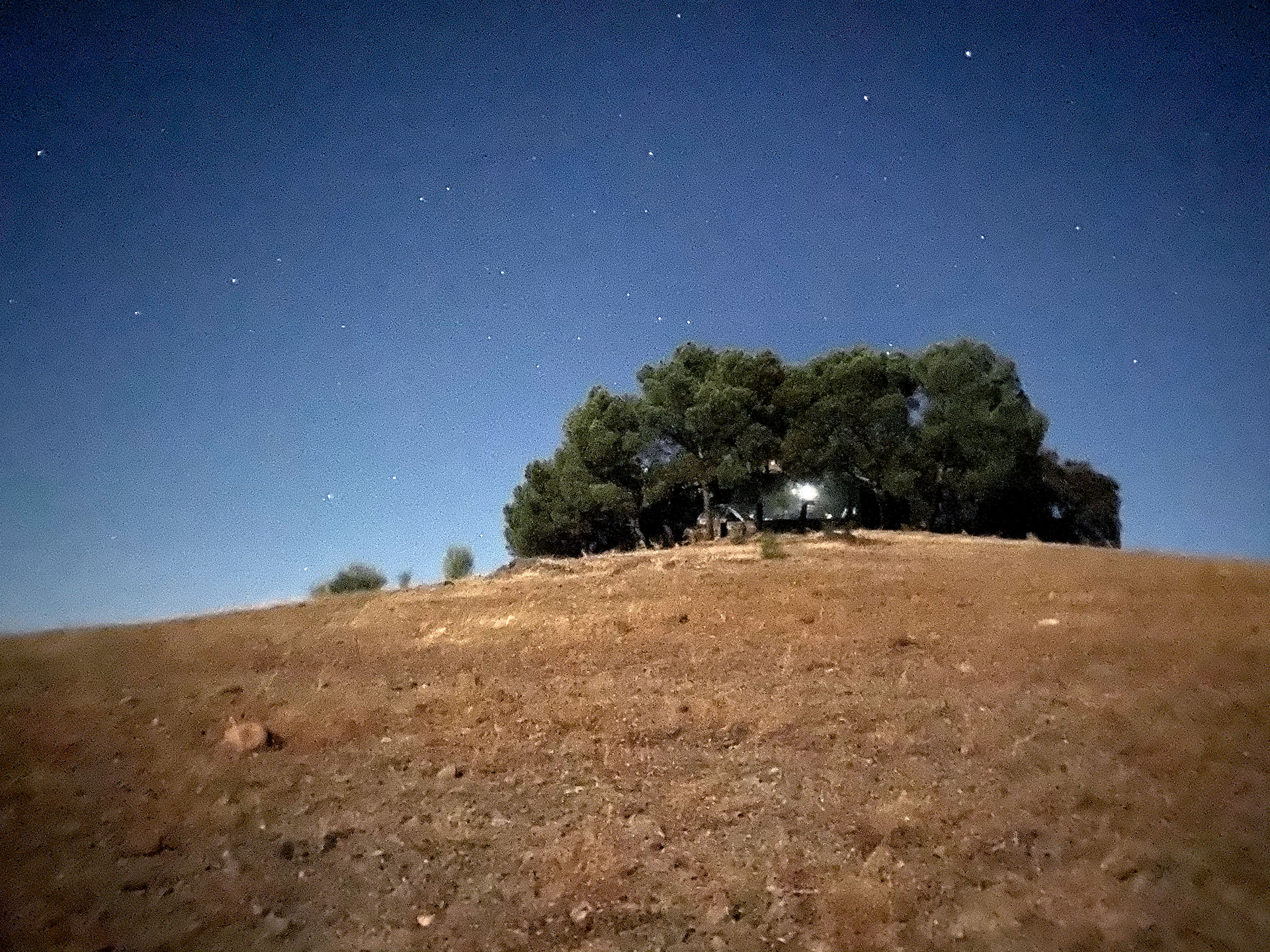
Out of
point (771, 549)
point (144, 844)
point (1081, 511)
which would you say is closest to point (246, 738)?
point (144, 844)

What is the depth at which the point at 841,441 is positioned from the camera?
33.9m

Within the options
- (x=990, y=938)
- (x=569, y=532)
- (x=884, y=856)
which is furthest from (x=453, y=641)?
(x=569, y=532)

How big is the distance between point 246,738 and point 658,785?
3934 mm

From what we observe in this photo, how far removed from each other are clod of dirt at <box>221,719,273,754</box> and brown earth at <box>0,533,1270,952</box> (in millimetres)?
137

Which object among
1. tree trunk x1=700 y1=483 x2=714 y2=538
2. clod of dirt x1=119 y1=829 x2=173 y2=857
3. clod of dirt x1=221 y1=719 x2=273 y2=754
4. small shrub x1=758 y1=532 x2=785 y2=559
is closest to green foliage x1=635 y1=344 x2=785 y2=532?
tree trunk x1=700 y1=483 x2=714 y2=538

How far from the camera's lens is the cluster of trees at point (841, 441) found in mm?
33562

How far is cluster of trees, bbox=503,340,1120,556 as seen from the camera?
110 feet

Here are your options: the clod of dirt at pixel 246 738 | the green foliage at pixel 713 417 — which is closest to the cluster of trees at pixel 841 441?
the green foliage at pixel 713 417

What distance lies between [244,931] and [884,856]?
4.35 metres

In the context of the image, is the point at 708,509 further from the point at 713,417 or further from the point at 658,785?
the point at 658,785

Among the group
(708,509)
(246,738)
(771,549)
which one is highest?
(708,509)

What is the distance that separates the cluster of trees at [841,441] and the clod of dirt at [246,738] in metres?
26.9

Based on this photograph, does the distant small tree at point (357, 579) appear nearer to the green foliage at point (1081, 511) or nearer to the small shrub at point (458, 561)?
the small shrub at point (458, 561)

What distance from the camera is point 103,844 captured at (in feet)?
18.8
